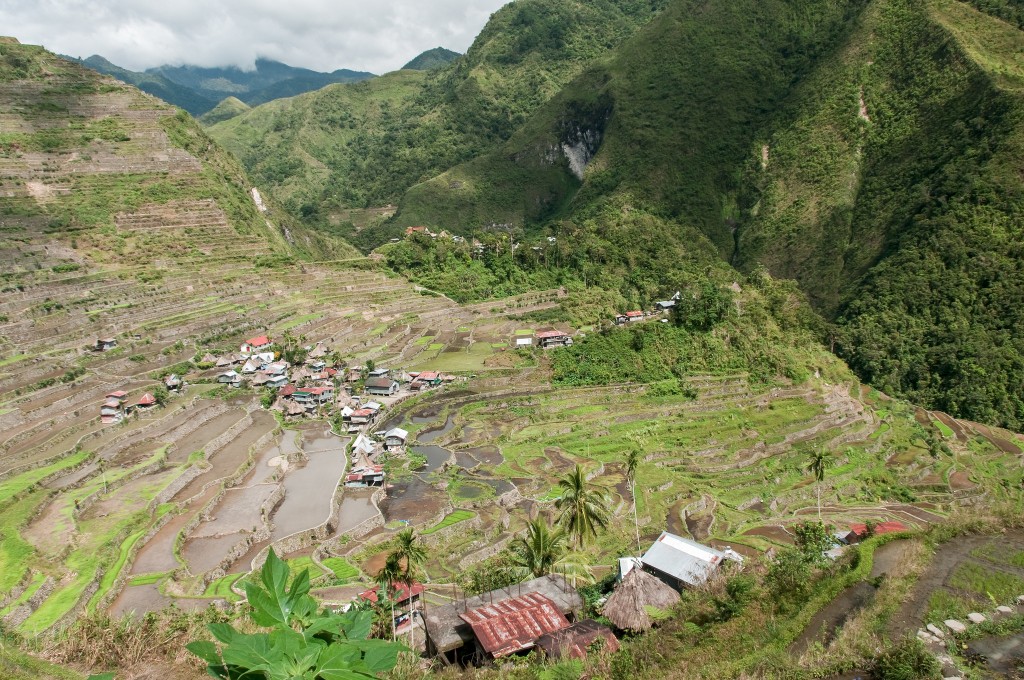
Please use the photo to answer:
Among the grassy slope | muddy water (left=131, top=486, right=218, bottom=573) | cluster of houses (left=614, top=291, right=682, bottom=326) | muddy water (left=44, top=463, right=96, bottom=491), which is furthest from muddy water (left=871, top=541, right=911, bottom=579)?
the grassy slope

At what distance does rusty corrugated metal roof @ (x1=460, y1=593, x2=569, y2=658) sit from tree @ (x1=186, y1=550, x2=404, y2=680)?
11.9 metres

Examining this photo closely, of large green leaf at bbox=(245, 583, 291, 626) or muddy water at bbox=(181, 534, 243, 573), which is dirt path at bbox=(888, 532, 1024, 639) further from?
muddy water at bbox=(181, 534, 243, 573)

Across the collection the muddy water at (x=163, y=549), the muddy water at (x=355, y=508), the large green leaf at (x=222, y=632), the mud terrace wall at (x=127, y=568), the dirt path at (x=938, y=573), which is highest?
the large green leaf at (x=222, y=632)

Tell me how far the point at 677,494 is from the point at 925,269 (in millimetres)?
58315

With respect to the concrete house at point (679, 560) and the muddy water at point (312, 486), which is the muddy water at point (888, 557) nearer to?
the concrete house at point (679, 560)

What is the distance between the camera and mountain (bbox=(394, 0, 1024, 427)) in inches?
2751

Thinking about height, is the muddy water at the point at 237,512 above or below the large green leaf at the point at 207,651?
below

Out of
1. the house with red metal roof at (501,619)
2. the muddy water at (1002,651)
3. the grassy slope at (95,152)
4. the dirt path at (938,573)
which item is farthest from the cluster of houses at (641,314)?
the muddy water at (1002,651)

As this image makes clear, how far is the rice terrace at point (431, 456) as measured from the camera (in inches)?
400

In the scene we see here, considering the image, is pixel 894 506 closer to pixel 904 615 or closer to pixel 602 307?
pixel 904 615

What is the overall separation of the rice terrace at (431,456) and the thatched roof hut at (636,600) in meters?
0.12

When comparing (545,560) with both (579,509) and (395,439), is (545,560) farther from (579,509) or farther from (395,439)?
(395,439)

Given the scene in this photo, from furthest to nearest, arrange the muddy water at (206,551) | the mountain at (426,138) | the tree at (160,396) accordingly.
A: the mountain at (426,138)
the tree at (160,396)
the muddy water at (206,551)

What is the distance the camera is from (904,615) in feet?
31.1
